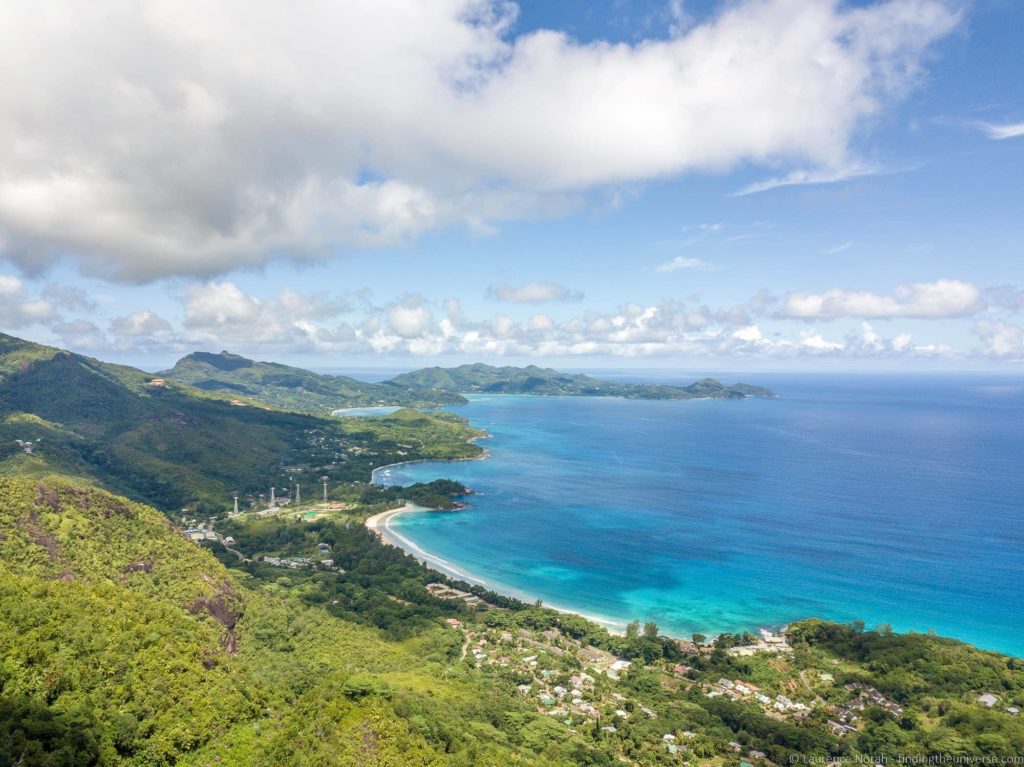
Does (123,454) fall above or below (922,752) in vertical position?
above

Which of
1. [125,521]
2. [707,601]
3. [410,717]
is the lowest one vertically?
[707,601]

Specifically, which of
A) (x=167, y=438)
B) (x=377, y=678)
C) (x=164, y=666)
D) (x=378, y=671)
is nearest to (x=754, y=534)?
(x=378, y=671)

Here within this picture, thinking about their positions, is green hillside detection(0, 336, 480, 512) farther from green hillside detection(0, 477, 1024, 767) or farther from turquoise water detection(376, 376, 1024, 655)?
green hillside detection(0, 477, 1024, 767)

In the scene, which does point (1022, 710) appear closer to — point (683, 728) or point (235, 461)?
point (683, 728)

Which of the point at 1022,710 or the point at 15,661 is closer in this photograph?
the point at 15,661

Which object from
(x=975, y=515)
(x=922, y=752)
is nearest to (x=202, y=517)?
(x=922, y=752)

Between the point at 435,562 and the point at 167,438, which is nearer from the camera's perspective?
the point at 435,562

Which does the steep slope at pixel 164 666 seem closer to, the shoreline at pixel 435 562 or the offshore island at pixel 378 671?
the offshore island at pixel 378 671

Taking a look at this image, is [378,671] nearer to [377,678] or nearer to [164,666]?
[377,678]
